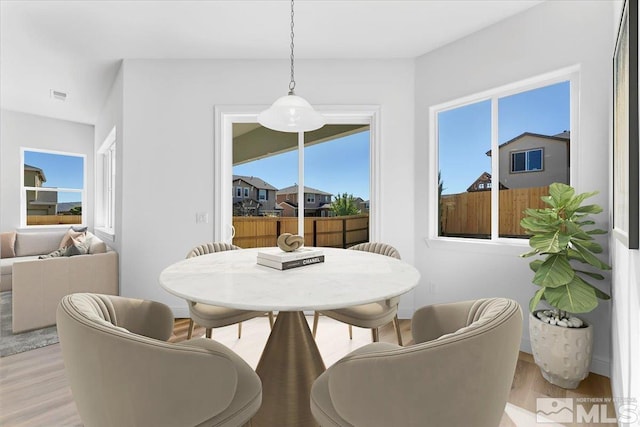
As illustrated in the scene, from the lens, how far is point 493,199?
2.76 meters

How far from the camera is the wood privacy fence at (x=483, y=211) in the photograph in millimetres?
2564

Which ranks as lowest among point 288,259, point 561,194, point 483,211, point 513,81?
point 288,259

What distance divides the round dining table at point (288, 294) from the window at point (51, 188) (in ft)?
17.1

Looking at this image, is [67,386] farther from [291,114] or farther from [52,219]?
[52,219]

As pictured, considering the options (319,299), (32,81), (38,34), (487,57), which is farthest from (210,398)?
(32,81)

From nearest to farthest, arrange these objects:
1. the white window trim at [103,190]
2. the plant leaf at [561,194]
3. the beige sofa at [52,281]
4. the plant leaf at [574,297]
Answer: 1. the plant leaf at [574,297]
2. the plant leaf at [561,194]
3. the beige sofa at [52,281]
4. the white window trim at [103,190]

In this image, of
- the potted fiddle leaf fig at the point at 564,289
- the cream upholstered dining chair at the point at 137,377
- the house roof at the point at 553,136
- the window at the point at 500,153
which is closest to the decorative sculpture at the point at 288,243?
the cream upholstered dining chair at the point at 137,377

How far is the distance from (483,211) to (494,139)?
2.08 feet

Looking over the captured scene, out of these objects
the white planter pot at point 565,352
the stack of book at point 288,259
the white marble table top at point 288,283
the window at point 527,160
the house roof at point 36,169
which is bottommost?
the white planter pot at point 565,352

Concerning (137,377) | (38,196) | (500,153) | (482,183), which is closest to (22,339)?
(137,377)

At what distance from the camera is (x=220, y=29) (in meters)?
2.69

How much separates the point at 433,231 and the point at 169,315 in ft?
8.13

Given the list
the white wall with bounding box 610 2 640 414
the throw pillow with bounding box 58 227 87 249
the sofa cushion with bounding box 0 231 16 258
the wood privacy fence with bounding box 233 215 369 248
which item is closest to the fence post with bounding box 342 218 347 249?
the wood privacy fence with bounding box 233 215 369 248

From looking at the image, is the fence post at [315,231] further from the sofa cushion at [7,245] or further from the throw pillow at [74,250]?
the sofa cushion at [7,245]
